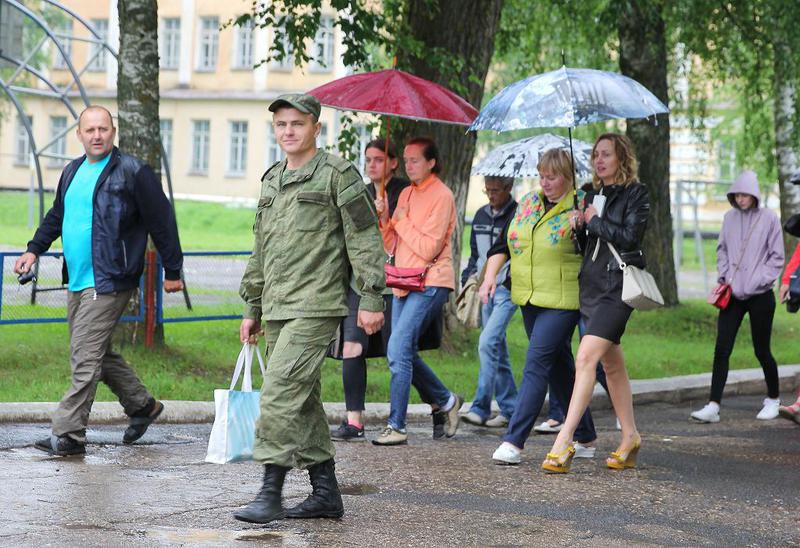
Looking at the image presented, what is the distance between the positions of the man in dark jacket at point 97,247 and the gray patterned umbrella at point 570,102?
2.03 metres

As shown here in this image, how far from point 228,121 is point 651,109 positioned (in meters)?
49.5

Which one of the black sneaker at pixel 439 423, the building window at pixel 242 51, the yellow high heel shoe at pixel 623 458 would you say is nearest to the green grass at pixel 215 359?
the black sneaker at pixel 439 423

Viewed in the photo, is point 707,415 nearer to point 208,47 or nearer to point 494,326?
point 494,326

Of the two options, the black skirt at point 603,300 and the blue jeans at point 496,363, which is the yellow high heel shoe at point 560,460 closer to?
the black skirt at point 603,300

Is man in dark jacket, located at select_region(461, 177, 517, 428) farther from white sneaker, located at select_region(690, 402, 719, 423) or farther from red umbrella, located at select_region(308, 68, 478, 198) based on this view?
white sneaker, located at select_region(690, 402, 719, 423)

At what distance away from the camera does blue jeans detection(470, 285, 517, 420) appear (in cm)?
1048

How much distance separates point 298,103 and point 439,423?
12.8 feet

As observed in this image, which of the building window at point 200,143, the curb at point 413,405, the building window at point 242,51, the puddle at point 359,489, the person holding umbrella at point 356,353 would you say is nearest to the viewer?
the puddle at point 359,489

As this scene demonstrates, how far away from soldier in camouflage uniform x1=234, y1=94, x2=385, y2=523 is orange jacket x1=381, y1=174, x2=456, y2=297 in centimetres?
279

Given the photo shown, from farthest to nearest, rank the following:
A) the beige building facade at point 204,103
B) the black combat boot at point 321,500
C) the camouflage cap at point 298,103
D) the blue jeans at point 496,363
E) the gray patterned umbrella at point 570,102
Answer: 1. the beige building facade at point 204,103
2. the blue jeans at point 496,363
3. the gray patterned umbrella at point 570,102
4. the black combat boot at point 321,500
5. the camouflage cap at point 298,103

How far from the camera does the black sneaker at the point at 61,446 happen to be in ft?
26.9

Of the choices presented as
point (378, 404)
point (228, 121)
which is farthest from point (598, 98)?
point (228, 121)

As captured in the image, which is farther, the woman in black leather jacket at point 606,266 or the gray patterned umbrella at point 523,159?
the gray patterned umbrella at point 523,159

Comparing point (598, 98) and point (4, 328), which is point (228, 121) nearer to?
point (4, 328)
